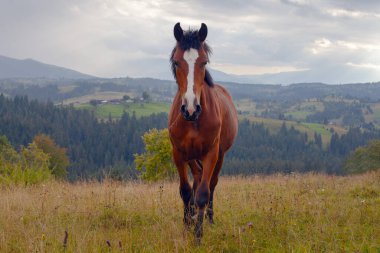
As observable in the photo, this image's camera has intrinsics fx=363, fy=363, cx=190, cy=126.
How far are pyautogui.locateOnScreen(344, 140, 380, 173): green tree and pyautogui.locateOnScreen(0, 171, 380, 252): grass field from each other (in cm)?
4272

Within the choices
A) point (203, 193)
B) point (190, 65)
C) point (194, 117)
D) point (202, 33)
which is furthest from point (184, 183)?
point (202, 33)

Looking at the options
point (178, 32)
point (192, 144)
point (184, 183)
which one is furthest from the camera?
point (184, 183)

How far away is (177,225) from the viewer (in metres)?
6.62

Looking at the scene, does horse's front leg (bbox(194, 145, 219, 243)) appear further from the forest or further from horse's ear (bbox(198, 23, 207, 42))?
the forest

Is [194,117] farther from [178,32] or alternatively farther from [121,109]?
[121,109]

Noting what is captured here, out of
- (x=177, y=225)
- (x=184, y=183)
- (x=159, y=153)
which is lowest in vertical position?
(x=159, y=153)

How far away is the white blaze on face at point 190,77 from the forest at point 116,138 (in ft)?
346

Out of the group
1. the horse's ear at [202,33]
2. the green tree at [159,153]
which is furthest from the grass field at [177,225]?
the green tree at [159,153]

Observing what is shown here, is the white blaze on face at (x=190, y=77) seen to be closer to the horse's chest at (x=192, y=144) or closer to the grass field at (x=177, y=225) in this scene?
the horse's chest at (x=192, y=144)

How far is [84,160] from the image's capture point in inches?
4417

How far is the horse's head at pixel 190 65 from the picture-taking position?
5.09 metres

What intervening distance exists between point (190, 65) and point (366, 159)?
169ft

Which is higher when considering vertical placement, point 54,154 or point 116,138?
point 54,154

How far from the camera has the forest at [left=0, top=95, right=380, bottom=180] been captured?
12039cm
